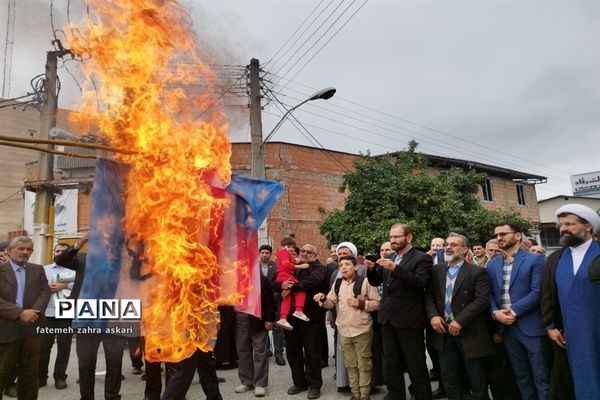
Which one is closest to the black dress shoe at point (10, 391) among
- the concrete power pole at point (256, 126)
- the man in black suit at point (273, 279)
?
the man in black suit at point (273, 279)

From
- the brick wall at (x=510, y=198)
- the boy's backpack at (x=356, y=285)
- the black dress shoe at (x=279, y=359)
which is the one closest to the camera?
the boy's backpack at (x=356, y=285)

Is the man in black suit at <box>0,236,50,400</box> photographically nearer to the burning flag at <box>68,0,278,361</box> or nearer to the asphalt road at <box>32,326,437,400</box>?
the burning flag at <box>68,0,278,361</box>

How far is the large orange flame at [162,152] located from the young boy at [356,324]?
169cm

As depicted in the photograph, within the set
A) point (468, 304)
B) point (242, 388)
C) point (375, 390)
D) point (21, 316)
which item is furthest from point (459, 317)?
point (21, 316)

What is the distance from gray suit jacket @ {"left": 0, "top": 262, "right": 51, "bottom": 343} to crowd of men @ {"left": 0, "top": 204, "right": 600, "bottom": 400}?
0.01 meters

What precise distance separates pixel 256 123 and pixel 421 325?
922cm

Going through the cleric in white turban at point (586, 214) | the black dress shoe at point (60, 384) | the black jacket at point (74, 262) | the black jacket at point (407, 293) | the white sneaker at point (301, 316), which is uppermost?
the cleric in white turban at point (586, 214)

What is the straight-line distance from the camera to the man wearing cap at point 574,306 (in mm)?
Answer: 3834

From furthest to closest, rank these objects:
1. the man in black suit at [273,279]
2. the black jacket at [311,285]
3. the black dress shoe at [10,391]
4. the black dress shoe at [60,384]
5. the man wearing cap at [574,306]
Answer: the man in black suit at [273,279] < the black dress shoe at [60,384] < the black dress shoe at [10,391] < the black jacket at [311,285] < the man wearing cap at [574,306]

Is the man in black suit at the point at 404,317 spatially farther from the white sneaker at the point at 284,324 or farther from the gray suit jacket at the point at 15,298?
the gray suit jacket at the point at 15,298

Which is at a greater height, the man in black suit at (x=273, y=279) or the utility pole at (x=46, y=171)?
the utility pole at (x=46, y=171)

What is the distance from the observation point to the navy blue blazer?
449 centimetres

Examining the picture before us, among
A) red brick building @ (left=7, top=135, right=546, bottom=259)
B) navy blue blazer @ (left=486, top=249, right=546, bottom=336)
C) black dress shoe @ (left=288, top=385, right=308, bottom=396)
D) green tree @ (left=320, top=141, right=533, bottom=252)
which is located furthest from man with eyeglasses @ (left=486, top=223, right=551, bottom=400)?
red brick building @ (left=7, top=135, right=546, bottom=259)

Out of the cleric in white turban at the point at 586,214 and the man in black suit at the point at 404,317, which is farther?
the man in black suit at the point at 404,317
